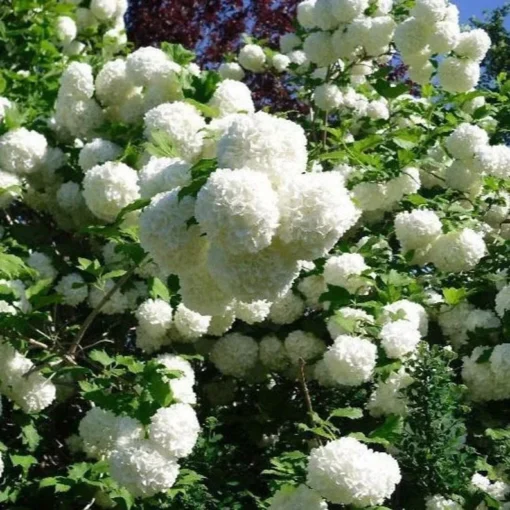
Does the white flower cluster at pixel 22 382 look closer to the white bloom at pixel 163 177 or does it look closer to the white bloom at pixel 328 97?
the white bloom at pixel 163 177

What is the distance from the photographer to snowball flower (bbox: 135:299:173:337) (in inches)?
132

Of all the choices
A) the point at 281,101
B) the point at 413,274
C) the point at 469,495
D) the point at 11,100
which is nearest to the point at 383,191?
the point at 413,274

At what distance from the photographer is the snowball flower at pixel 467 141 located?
12.4ft

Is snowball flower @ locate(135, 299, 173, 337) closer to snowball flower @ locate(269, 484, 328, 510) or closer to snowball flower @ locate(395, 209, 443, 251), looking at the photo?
snowball flower @ locate(395, 209, 443, 251)

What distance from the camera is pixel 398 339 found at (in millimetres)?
2947

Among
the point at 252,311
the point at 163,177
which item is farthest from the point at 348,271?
the point at 163,177

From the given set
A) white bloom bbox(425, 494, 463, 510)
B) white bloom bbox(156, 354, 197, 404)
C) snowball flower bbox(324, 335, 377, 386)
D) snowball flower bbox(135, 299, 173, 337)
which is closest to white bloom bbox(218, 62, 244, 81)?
snowball flower bbox(135, 299, 173, 337)

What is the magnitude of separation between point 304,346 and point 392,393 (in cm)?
62

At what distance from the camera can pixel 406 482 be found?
2.94 m

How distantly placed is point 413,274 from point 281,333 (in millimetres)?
589

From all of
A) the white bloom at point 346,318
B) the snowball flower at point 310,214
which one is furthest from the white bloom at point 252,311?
the snowball flower at point 310,214

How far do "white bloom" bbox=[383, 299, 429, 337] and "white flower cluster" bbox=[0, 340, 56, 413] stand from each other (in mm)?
1152

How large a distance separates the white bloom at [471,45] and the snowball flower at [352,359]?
1980 millimetres

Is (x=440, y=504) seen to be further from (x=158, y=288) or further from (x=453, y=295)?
(x=158, y=288)
